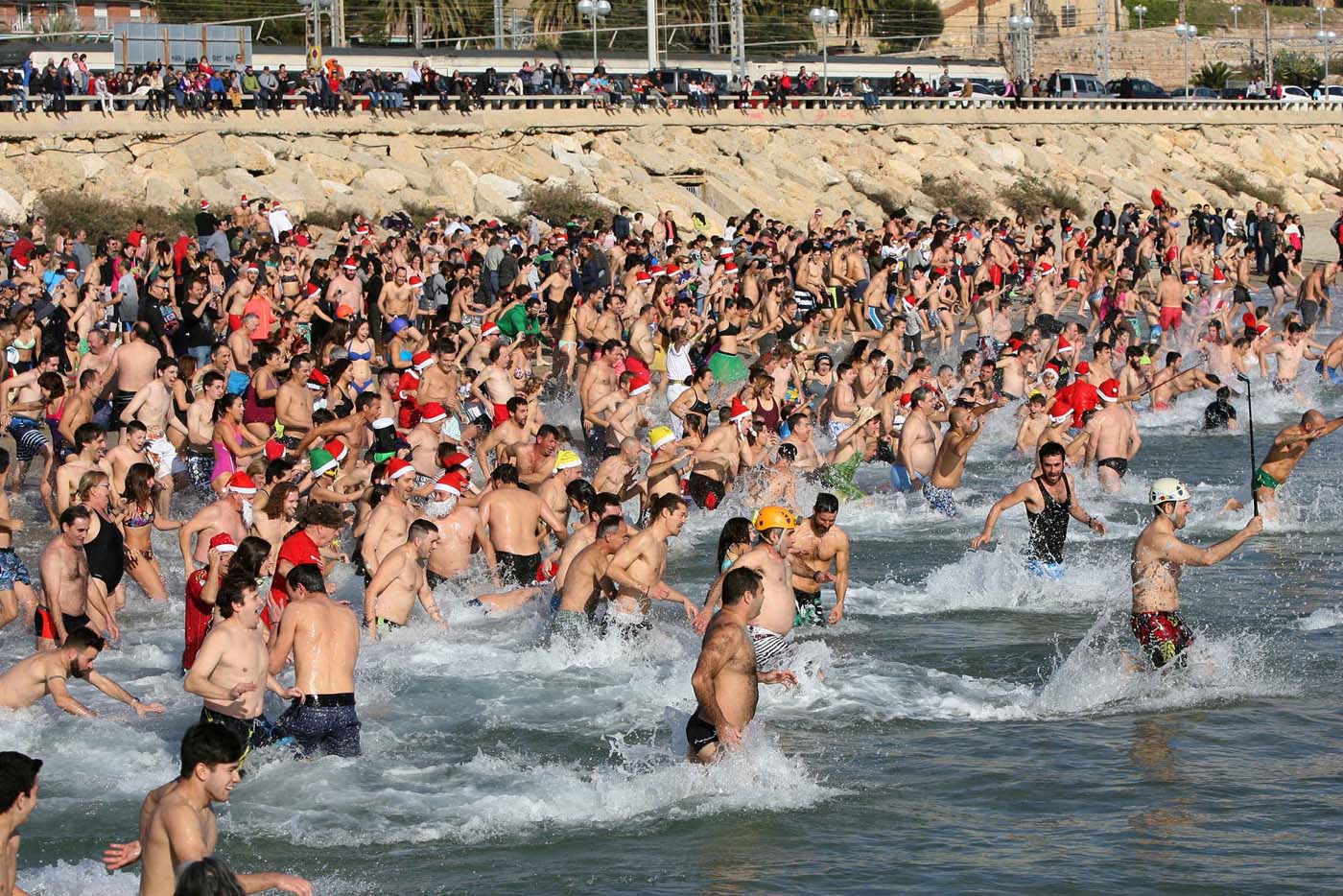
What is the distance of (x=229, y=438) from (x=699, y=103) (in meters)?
28.4

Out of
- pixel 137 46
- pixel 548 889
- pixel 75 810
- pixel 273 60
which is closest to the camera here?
pixel 548 889

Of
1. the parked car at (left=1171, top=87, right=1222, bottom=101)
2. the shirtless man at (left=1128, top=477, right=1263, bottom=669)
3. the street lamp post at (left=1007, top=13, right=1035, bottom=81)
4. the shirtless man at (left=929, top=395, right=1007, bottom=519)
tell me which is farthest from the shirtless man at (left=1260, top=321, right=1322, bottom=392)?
the parked car at (left=1171, top=87, right=1222, bottom=101)

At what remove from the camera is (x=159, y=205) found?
1099 inches

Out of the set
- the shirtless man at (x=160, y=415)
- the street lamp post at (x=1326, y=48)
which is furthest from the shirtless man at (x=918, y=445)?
the street lamp post at (x=1326, y=48)

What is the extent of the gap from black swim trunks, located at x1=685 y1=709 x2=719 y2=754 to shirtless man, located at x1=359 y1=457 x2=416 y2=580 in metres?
3.10

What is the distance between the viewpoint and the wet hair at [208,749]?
580cm

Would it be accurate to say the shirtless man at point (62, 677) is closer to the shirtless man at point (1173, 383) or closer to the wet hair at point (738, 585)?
the wet hair at point (738, 585)

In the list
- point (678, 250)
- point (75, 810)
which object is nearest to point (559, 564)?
point (75, 810)

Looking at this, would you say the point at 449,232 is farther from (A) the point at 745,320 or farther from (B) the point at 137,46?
(B) the point at 137,46

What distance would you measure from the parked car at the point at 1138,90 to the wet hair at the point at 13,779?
169 feet

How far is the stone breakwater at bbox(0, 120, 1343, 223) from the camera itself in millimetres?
29102

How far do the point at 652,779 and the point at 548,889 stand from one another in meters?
1.11

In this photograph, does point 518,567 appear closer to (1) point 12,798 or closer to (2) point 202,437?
(2) point 202,437

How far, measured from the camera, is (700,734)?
8.14 metres
